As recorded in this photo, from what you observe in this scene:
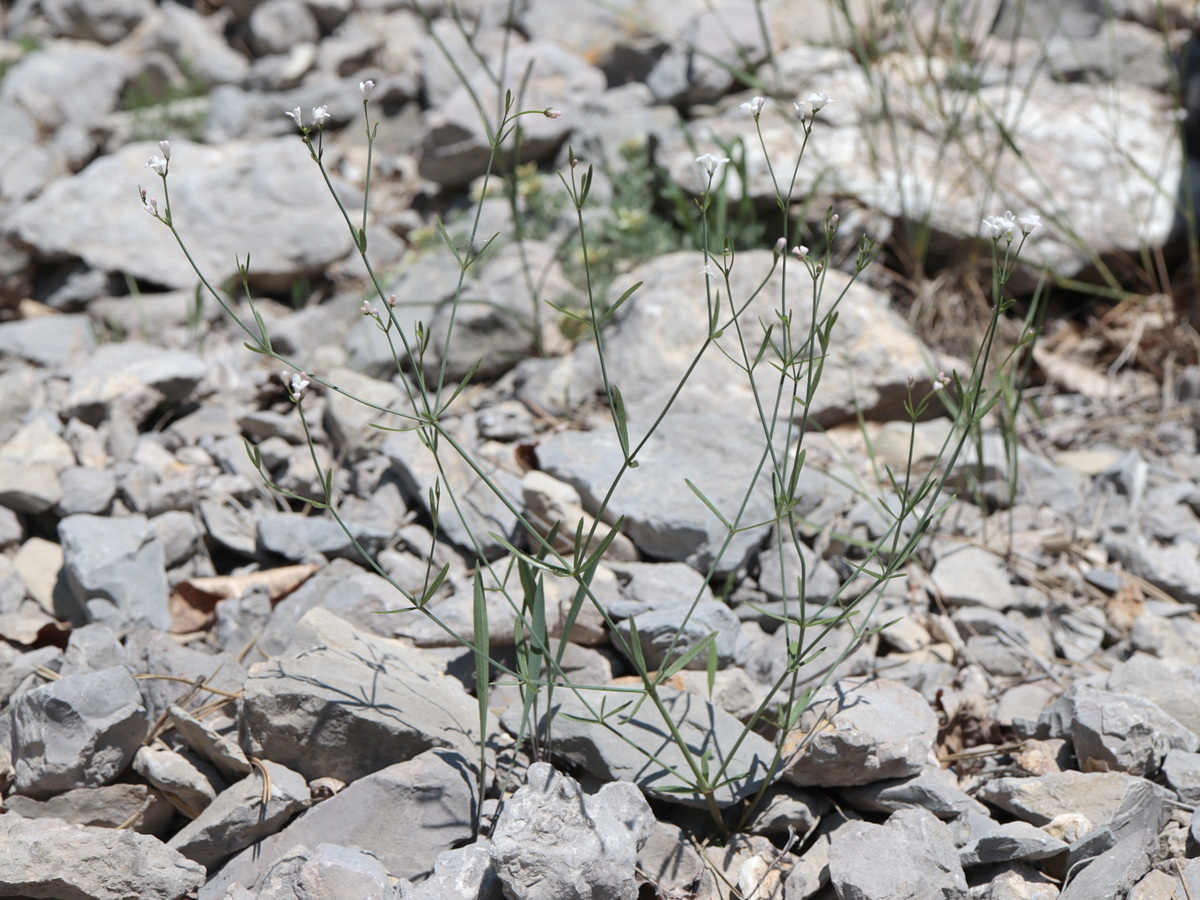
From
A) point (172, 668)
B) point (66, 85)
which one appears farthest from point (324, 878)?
point (66, 85)

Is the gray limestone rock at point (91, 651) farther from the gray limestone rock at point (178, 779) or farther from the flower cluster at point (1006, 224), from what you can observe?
the flower cluster at point (1006, 224)

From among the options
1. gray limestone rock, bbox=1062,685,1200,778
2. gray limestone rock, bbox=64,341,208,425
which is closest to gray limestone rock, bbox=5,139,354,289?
gray limestone rock, bbox=64,341,208,425

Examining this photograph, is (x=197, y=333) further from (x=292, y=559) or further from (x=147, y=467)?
(x=292, y=559)

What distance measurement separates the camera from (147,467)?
302 cm

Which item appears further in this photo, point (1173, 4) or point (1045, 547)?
point (1173, 4)

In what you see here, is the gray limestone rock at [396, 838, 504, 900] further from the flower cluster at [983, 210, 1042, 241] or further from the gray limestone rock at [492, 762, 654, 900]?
the flower cluster at [983, 210, 1042, 241]

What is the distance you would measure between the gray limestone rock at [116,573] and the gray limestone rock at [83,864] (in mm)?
711

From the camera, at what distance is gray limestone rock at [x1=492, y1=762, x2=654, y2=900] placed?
66.2 inches

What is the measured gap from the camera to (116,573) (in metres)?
2.51

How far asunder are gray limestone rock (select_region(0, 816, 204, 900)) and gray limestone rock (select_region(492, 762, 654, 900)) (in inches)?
25.1

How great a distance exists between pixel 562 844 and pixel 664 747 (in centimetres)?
36

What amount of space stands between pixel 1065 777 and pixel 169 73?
5.83 m

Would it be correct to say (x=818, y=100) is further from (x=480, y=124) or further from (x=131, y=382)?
(x=480, y=124)

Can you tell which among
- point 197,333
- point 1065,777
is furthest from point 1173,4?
point 197,333
